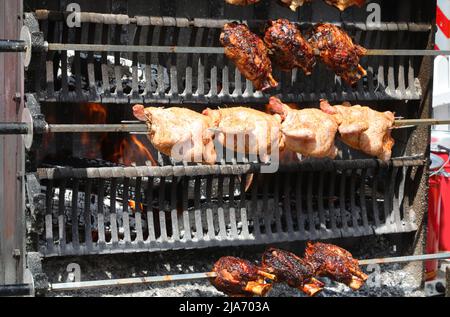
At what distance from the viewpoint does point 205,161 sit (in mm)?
5027

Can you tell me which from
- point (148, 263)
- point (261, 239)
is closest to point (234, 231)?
point (261, 239)

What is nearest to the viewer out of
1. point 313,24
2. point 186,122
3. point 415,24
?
point 186,122

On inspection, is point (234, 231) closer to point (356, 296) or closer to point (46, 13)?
point (356, 296)

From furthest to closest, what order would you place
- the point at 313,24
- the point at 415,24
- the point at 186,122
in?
1. the point at 415,24
2. the point at 313,24
3. the point at 186,122

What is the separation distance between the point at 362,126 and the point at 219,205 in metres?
1.04

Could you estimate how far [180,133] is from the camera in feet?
16.2

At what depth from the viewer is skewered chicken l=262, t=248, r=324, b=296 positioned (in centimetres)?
517

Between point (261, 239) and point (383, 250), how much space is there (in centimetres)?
106

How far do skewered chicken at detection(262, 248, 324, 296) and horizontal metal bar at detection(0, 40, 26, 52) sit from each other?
180cm

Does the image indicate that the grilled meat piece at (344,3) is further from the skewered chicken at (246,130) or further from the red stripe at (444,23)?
the red stripe at (444,23)

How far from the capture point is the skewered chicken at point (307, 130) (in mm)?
5133

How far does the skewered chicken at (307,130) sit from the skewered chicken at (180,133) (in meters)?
0.44

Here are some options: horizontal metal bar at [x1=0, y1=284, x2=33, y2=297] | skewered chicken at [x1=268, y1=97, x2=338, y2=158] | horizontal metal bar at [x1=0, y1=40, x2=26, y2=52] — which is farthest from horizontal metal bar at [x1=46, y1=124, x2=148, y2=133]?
skewered chicken at [x1=268, y1=97, x2=338, y2=158]

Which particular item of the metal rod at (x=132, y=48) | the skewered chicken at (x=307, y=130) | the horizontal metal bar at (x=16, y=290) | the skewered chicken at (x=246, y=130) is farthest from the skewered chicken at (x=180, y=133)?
the horizontal metal bar at (x=16, y=290)
